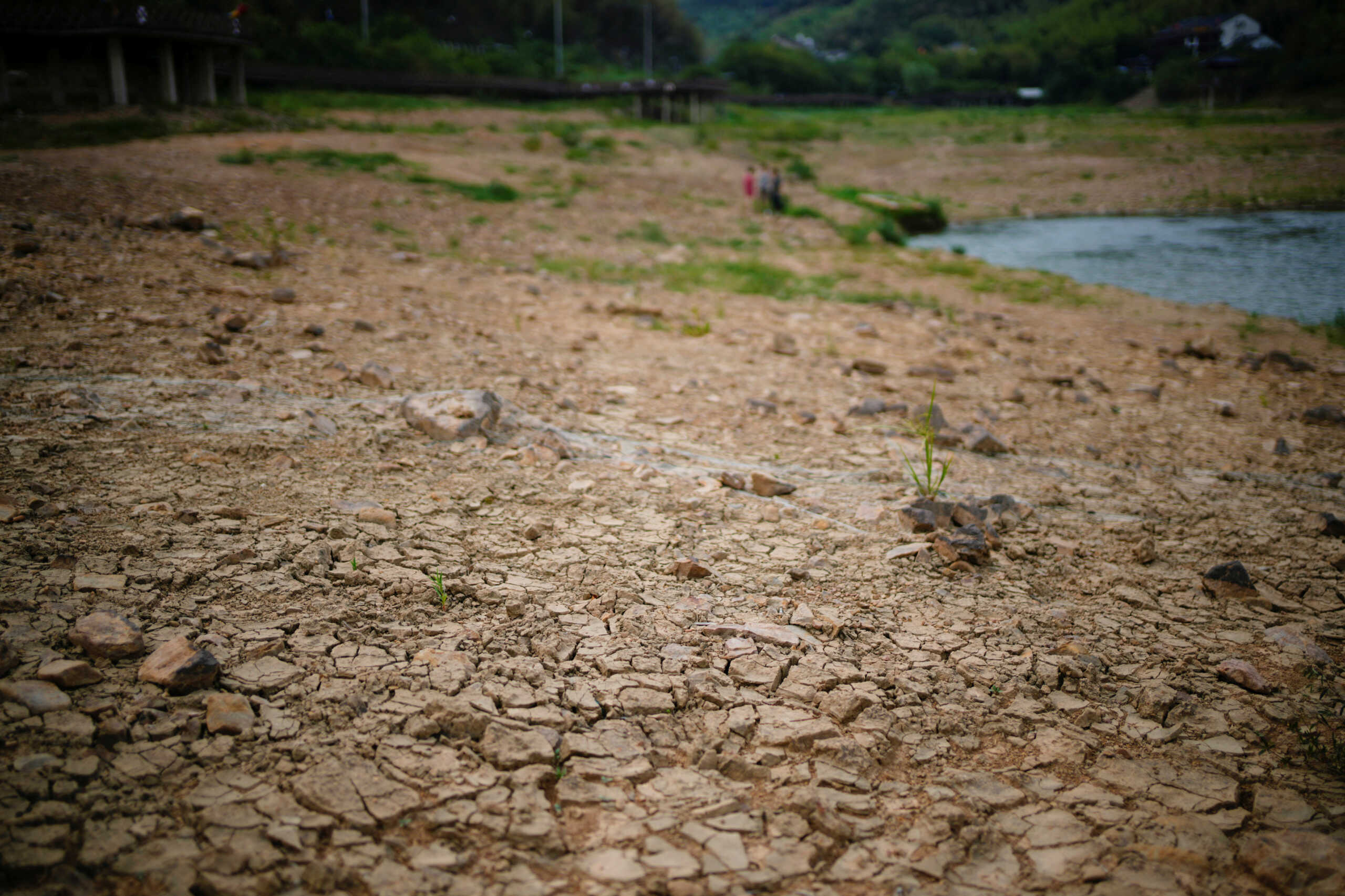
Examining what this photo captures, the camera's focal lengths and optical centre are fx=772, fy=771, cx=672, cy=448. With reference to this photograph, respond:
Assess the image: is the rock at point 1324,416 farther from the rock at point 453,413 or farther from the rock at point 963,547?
the rock at point 453,413

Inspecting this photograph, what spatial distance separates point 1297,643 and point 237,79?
25072 millimetres

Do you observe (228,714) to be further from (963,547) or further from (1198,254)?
(1198,254)

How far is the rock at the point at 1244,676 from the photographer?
2.52m

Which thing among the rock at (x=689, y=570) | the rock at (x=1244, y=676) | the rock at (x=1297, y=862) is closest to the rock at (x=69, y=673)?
the rock at (x=689, y=570)

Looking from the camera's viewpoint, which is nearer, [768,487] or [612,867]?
[612,867]

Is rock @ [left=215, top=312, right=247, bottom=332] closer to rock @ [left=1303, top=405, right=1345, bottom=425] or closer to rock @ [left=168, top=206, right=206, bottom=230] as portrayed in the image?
rock @ [left=168, top=206, right=206, bottom=230]

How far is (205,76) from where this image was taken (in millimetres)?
19953

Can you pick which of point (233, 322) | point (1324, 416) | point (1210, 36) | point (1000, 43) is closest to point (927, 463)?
point (1324, 416)

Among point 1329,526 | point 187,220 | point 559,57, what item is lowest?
point 1329,526

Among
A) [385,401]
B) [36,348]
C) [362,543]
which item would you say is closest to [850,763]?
[362,543]

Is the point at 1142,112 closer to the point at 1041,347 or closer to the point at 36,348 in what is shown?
the point at 1041,347

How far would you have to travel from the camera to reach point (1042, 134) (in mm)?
30156

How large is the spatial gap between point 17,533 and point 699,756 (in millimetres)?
2401

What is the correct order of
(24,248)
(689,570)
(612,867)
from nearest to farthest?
(612,867), (689,570), (24,248)
